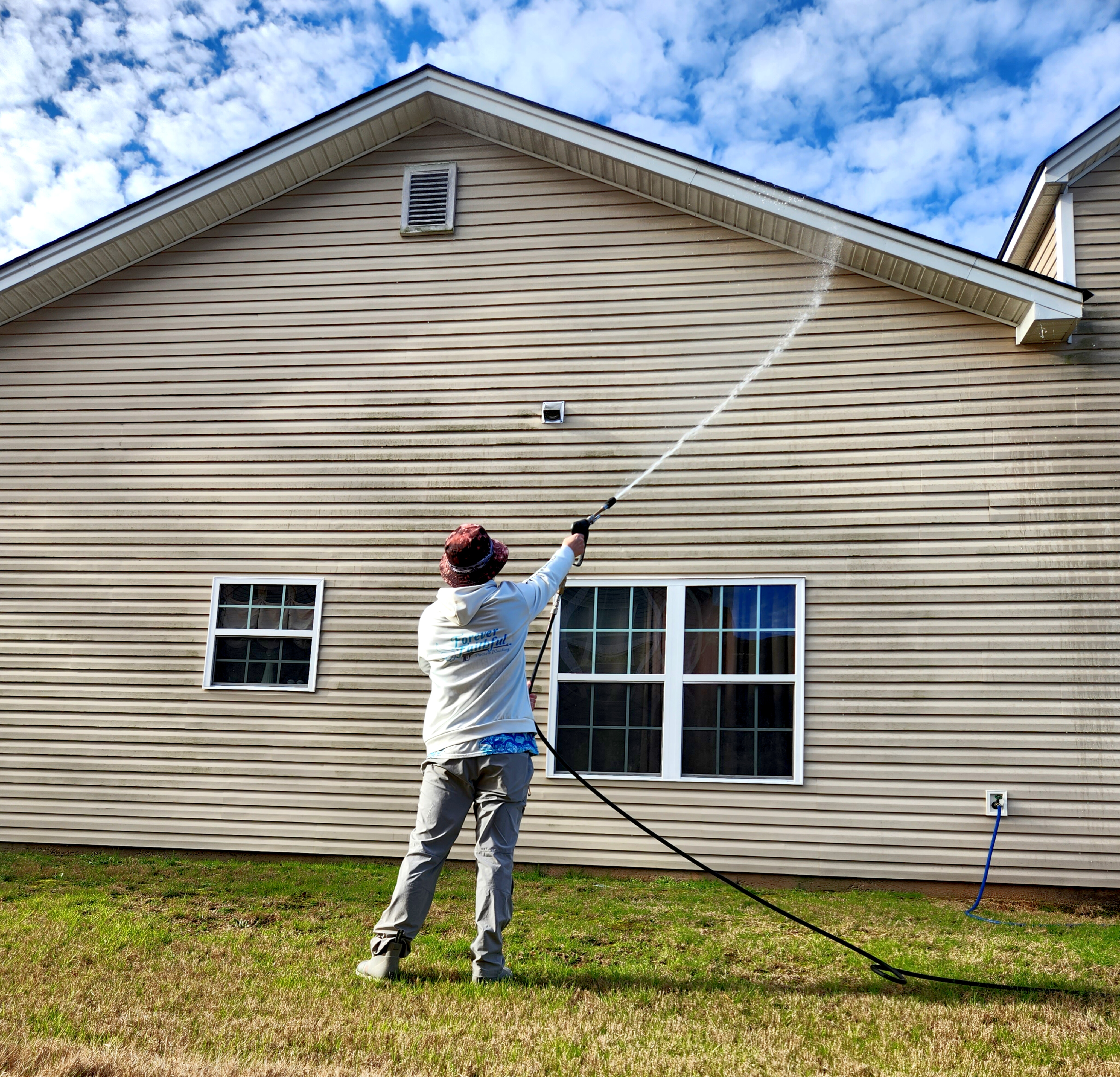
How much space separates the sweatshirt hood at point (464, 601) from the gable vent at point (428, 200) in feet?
16.0

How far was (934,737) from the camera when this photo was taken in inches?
289

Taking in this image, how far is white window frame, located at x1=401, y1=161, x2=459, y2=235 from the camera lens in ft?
28.6

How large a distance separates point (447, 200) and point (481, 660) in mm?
5340

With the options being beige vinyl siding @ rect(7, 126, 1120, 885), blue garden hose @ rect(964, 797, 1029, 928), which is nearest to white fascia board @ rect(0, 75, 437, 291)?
beige vinyl siding @ rect(7, 126, 1120, 885)

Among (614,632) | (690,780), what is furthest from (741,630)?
(690,780)

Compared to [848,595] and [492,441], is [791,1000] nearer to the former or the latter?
[848,595]

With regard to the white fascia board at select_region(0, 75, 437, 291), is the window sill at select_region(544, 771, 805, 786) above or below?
below

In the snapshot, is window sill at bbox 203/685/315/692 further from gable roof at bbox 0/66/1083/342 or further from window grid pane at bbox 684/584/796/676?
gable roof at bbox 0/66/1083/342

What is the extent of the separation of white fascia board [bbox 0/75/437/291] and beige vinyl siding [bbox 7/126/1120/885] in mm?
405

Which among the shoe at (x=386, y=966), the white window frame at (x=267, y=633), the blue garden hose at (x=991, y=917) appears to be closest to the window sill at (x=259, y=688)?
the white window frame at (x=267, y=633)

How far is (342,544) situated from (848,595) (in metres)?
3.92

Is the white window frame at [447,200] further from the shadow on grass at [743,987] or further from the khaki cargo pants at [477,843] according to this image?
the shadow on grass at [743,987]

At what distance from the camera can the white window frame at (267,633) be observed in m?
8.26

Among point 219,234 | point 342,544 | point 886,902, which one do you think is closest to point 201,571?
point 342,544
